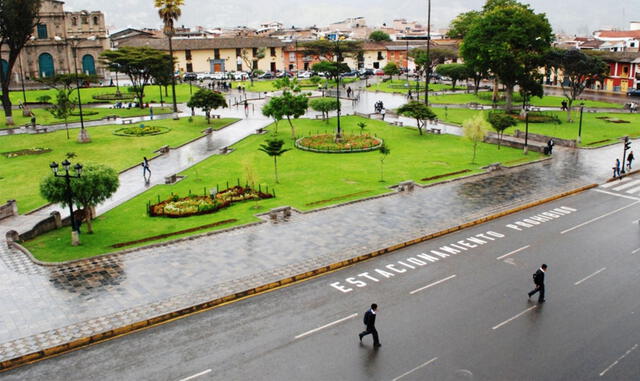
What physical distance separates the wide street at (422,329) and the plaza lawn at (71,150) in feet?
62.5

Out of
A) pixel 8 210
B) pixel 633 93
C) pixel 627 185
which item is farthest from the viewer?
pixel 633 93

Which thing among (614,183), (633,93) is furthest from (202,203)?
(633,93)

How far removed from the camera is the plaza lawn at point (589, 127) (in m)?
52.9

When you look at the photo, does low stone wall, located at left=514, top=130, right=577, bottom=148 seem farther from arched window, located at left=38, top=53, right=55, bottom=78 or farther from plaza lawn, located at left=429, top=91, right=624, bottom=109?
arched window, located at left=38, top=53, right=55, bottom=78

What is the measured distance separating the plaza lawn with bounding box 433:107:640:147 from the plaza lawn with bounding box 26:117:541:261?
9040 millimetres

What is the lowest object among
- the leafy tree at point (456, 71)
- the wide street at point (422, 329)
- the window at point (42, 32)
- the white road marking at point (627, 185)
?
the wide street at point (422, 329)

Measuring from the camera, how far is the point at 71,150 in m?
48.8

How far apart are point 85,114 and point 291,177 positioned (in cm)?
3835

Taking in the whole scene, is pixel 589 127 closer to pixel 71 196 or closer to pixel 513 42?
pixel 513 42

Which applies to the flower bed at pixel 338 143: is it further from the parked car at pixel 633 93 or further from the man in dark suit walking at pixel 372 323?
the parked car at pixel 633 93

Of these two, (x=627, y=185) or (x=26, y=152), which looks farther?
(x=26, y=152)

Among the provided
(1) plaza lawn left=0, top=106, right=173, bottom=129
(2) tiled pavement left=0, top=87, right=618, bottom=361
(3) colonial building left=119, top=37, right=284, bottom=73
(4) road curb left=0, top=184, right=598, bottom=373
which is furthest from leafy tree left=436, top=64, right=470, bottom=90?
(4) road curb left=0, top=184, right=598, bottom=373

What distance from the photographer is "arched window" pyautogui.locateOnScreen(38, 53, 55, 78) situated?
10069cm

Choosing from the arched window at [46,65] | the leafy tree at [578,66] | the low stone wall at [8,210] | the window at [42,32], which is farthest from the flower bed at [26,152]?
the window at [42,32]
